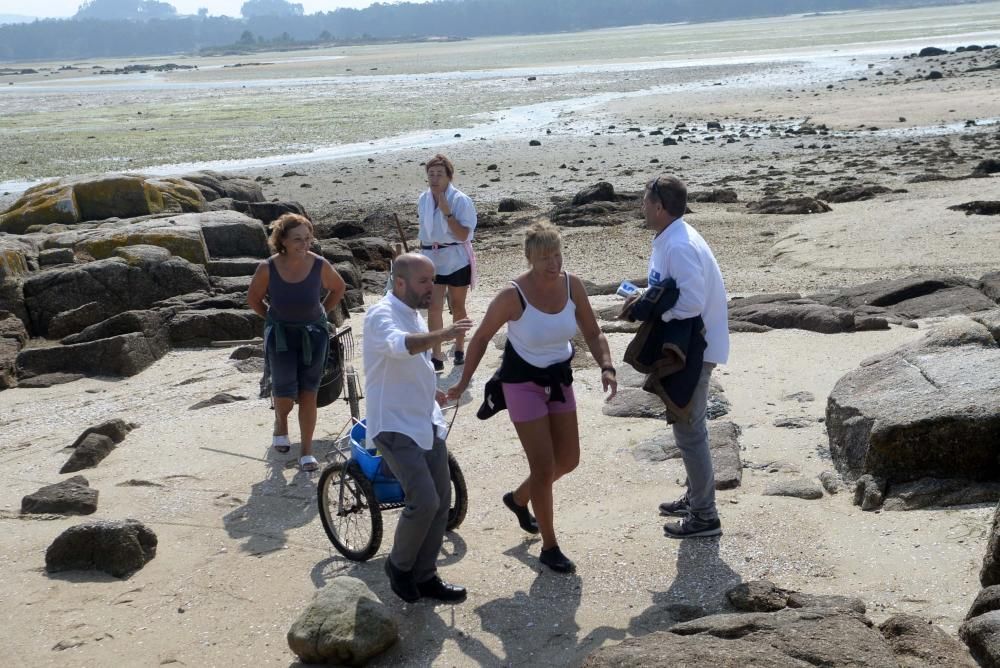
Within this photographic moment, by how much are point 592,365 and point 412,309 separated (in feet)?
13.9

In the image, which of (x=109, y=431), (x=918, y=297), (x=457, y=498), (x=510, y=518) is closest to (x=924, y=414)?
(x=510, y=518)

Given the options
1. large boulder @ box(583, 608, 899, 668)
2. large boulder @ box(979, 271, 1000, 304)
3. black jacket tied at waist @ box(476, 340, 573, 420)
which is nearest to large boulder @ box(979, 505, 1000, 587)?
large boulder @ box(583, 608, 899, 668)

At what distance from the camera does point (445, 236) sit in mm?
9203

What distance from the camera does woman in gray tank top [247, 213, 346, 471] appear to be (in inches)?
287

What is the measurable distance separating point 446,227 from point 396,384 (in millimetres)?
4044

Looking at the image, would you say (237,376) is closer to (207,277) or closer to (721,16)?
(207,277)

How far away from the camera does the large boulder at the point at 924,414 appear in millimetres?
5820

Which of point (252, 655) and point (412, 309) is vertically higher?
point (412, 309)

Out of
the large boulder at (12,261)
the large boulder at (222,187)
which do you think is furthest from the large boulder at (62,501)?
the large boulder at (222,187)

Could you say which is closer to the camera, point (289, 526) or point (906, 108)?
point (289, 526)

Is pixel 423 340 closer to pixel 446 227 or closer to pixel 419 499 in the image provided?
pixel 419 499

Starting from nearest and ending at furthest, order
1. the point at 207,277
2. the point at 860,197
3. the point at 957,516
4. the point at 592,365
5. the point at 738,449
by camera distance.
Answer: the point at 957,516 → the point at 738,449 → the point at 592,365 → the point at 207,277 → the point at 860,197

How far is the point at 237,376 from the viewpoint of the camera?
10.1 m

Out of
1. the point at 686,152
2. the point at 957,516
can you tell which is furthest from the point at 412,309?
the point at 686,152
